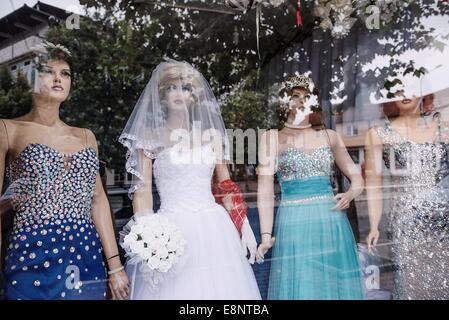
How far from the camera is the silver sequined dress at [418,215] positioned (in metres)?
3.34

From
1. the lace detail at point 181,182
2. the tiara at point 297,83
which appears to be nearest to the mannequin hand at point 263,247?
the lace detail at point 181,182

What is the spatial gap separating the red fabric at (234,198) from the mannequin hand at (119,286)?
749 mm

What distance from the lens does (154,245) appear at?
2.70m

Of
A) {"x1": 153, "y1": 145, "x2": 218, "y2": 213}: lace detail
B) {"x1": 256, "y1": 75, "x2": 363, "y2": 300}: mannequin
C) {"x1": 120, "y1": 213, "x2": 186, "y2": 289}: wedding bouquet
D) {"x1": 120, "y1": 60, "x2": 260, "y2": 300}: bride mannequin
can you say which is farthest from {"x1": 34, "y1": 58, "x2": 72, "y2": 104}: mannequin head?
{"x1": 256, "y1": 75, "x2": 363, "y2": 300}: mannequin

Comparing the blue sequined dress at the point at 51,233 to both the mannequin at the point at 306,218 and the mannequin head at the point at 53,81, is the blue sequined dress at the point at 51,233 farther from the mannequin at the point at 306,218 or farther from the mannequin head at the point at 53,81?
the mannequin at the point at 306,218

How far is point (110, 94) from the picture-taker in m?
3.27

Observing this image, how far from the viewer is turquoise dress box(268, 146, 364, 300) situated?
313 centimetres

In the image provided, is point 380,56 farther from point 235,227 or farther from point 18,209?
point 18,209

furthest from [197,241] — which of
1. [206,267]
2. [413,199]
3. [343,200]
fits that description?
[413,199]

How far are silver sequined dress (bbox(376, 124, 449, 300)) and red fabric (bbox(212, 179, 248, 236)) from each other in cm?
104

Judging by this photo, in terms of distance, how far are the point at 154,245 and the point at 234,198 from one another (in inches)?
28.4

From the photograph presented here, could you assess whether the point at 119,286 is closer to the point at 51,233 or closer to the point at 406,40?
the point at 51,233

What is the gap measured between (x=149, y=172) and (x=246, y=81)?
1108 mm

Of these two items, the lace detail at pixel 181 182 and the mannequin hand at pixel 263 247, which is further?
the mannequin hand at pixel 263 247
